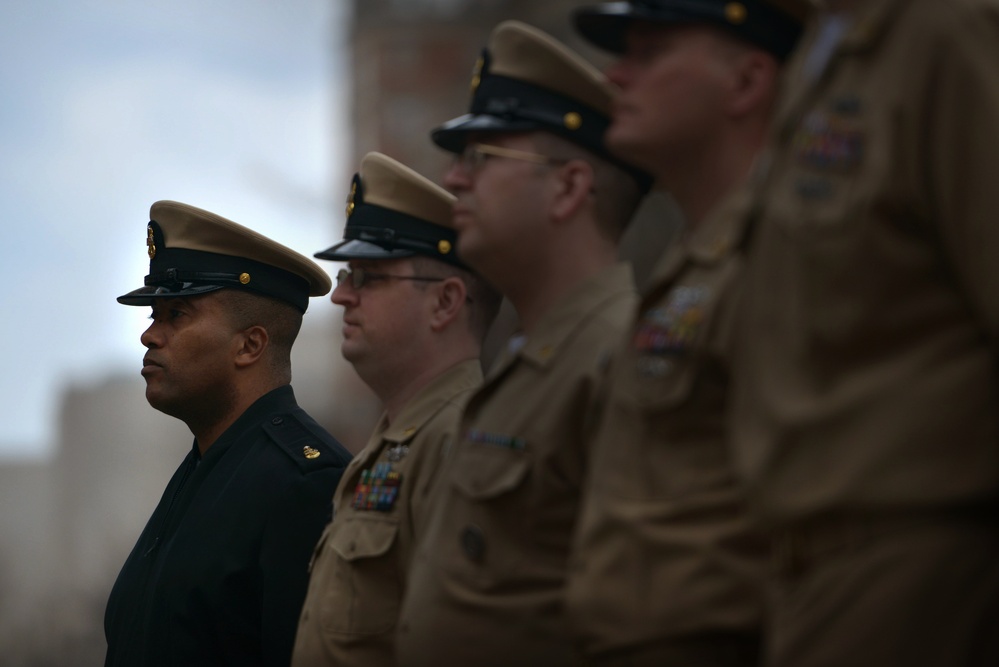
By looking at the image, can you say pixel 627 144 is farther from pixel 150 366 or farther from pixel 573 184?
pixel 150 366

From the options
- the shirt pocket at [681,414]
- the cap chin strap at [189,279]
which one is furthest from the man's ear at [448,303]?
the shirt pocket at [681,414]

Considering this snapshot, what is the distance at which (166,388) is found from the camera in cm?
535

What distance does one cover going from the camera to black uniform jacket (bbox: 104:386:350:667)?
4.87 metres

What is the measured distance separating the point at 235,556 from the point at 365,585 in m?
0.85

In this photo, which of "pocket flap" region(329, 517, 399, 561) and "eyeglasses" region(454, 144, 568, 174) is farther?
"pocket flap" region(329, 517, 399, 561)

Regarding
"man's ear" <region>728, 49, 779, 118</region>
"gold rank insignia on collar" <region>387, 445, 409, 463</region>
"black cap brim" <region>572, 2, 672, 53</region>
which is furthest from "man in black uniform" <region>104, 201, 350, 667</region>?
"man's ear" <region>728, 49, 779, 118</region>

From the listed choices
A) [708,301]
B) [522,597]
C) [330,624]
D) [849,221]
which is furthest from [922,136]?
[330,624]

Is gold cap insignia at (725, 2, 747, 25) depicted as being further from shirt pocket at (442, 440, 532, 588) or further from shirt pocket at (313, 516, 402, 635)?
shirt pocket at (313, 516, 402, 635)

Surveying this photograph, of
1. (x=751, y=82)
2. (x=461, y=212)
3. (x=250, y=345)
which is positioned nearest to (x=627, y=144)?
(x=751, y=82)

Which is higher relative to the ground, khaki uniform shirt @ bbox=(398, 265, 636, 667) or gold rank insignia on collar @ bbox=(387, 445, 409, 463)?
khaki uniform shirt @ bbox=(398, 265, 636, 667)

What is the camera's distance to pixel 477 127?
3674 mm

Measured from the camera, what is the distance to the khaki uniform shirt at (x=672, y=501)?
2.56 meters

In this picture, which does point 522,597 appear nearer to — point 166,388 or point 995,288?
point 995,288

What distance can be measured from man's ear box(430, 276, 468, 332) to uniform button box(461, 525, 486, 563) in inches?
56.6
